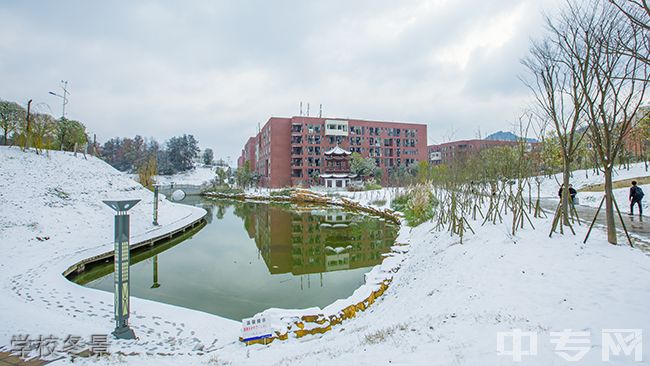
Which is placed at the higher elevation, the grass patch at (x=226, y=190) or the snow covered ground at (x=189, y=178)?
the snow covered ground at (x=189, y=178)

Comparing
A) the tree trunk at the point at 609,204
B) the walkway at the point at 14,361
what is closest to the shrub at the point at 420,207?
the tree trunk at the point at 609,204

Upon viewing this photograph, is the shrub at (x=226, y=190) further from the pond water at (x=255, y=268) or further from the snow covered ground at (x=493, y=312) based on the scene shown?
the snow covered ground at (x=493, y=312)

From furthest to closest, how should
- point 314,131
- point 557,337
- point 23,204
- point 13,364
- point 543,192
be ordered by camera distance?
1. point 314,131
2. point 543,192
3. point 23,204
4. point 13,364
5. point 557,337

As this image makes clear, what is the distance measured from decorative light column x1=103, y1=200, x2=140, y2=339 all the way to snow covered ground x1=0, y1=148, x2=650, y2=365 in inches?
10.0

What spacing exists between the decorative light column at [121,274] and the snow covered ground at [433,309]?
0.25 meters

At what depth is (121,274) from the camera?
4.58 metres

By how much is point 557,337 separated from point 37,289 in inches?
337

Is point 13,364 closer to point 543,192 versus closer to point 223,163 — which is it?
point 543,192

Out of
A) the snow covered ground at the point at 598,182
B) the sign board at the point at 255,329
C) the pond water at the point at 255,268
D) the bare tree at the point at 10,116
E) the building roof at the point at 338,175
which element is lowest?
the pond water at the point at 255,268

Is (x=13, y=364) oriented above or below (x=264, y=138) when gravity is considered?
below

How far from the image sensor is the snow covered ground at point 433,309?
3.07 meters

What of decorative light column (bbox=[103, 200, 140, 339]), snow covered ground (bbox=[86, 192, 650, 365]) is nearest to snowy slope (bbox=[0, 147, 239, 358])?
decorative light column (bbox=[103, 200, 140, 339])

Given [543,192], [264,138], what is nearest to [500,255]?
[543,192]

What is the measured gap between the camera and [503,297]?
162 inches
